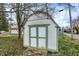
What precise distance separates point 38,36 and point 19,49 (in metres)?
0.16

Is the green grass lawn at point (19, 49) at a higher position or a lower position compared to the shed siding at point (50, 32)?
lower

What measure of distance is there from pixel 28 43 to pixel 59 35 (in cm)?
22

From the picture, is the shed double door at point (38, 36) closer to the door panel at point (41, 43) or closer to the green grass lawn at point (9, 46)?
the door panel at point (41, 43)

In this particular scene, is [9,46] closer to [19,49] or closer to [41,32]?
[19,49]

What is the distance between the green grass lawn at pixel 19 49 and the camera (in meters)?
1.07

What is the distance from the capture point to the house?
1.07 m

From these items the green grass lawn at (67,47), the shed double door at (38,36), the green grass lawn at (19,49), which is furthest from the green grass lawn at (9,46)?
the green grass lawn at (67,47)

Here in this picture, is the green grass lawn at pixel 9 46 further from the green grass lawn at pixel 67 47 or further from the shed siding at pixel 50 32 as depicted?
the green grass lawn at pixel 67 47

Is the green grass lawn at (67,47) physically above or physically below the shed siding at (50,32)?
below

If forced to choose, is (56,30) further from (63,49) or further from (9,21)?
(9,21)

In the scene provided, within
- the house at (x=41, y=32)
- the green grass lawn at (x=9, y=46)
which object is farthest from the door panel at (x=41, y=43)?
the green grass lawn at (x=9, y=46)

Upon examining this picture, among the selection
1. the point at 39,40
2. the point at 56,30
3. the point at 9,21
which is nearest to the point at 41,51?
the point at 39,40

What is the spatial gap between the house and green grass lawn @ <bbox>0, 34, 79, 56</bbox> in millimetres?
41

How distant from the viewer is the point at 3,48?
107 cm
